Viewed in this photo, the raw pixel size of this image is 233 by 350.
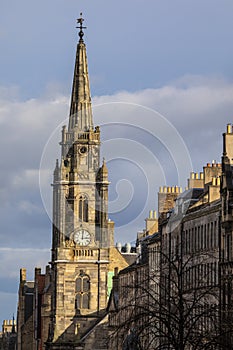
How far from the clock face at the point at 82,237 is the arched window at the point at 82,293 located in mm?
3702

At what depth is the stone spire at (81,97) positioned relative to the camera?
6978 inches

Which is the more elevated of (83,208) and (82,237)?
(83,208)

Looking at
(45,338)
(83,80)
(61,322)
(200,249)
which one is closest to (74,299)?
(61,322)

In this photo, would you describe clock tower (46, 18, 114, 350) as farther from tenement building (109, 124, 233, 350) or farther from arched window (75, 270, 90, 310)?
tenement building (109, 124, 233, 350)

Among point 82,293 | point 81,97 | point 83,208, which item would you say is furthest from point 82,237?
point 81,97

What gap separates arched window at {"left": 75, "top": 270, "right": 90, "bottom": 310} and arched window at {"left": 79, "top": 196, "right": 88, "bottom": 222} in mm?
6932

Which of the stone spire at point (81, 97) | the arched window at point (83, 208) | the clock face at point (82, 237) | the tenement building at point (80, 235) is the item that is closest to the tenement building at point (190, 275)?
the tenement building at point (80, 235)

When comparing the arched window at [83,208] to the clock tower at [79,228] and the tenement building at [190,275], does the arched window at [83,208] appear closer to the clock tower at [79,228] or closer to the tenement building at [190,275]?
the clock tower at [79,228]

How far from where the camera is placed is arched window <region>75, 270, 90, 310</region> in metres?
172

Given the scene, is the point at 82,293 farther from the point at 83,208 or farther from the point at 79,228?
the point at 83,208

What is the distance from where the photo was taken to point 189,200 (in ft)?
384

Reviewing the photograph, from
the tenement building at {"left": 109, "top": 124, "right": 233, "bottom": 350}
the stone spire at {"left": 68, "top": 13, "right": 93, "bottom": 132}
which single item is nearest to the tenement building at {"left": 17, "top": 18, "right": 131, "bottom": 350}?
the stone spire at {"left": 68, "top": 13, "right": 93, "bottom": 132}

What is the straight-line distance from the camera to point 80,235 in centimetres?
17488

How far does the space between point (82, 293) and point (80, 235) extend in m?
7.27
